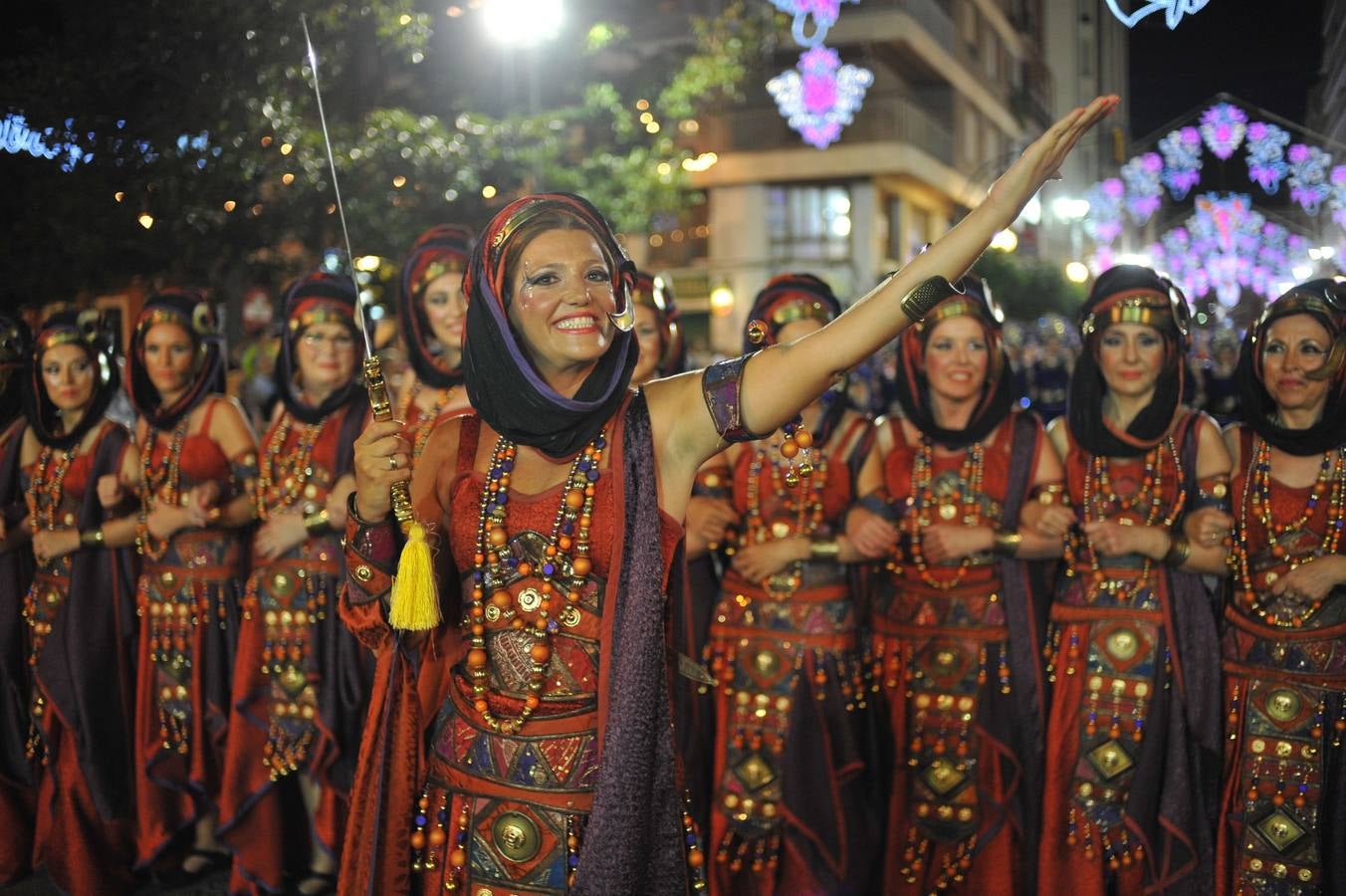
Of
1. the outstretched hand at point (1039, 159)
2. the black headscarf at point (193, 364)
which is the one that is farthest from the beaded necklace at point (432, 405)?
the outstretched hand at point (1039, 159)

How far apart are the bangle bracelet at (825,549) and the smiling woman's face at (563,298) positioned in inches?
73.2

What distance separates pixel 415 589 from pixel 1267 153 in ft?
15.2

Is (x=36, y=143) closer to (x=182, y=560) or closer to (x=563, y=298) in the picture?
(x=182, y=560)

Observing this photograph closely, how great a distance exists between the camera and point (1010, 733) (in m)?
4.38

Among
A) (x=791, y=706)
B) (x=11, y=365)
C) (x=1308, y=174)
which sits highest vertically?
(x=1308, y=174)

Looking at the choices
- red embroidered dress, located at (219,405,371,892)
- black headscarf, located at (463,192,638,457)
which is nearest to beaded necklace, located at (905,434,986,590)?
black headscarf, located at (463,192,638,457)

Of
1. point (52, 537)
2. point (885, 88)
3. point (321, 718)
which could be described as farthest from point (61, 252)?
point (885, 88)

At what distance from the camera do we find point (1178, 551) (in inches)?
161

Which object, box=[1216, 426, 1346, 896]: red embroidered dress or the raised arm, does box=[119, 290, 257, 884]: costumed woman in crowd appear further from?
box=[1216, 426, 1346, 896]: red embroidered dress

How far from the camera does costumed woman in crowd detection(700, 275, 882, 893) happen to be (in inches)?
176

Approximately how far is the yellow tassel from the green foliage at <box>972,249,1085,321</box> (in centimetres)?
2825

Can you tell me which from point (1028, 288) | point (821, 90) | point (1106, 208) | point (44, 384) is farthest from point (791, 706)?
point (1028, 288)

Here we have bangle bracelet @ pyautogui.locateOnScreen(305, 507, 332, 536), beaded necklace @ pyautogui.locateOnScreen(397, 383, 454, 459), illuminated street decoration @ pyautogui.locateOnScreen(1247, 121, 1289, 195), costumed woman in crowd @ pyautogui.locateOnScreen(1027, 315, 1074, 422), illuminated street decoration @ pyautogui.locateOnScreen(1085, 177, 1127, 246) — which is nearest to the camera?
bangle bracelet @ pyautogui.locateOnScreen(305, 507, 332, 536)

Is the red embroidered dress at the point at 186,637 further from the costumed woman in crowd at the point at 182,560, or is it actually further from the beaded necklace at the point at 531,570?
the beaded necklace at the point at 531,570
